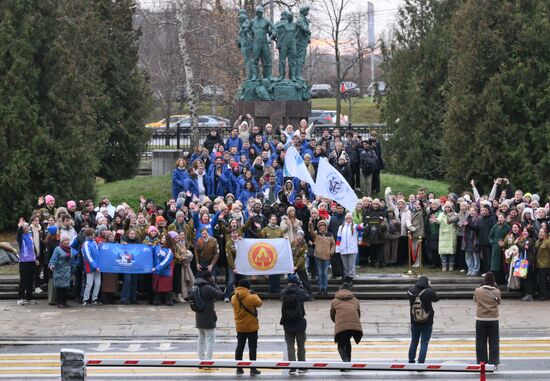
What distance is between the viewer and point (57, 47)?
33906 mm

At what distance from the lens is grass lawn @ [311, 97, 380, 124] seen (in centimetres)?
7494

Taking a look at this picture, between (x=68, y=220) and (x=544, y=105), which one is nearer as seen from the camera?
(x=68, y=220)

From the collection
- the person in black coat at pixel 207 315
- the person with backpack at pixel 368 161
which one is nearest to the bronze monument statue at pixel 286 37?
the person with backpack at pixel 368 161

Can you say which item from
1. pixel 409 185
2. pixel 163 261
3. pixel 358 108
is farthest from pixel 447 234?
pixel 358 108

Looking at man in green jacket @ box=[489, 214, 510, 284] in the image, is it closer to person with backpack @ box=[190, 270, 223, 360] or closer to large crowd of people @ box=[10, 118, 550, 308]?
large crowd of people @ box=[10, 118, 550, 308]

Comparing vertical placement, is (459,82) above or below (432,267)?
above

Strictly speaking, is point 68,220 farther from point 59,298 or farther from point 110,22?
point 110,22

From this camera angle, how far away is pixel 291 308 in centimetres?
2059

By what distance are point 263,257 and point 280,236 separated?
604mm

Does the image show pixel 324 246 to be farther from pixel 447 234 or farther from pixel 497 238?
pixel 497 238

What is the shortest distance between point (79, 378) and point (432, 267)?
47.0 ft

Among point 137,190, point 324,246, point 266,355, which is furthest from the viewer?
point 137,190

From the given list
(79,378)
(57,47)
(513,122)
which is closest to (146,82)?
(57,47)

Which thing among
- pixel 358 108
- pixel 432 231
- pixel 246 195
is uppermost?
pixel 358 108
